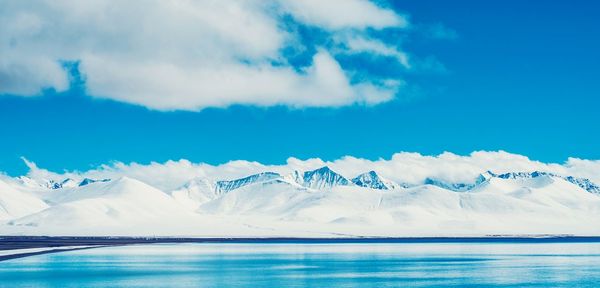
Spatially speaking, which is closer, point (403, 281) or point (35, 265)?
point (403, 281)

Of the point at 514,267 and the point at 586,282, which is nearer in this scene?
the point at 586,282

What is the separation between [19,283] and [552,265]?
5435cm

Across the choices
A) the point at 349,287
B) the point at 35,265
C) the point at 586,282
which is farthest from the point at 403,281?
the point at 35,265

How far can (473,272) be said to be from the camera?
262 ft

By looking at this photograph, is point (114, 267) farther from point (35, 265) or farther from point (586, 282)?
point (586, 282)

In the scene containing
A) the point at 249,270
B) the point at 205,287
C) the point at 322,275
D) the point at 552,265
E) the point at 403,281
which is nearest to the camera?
the point at 205,287

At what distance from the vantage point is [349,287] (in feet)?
213

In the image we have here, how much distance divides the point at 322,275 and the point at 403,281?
8.90 meters

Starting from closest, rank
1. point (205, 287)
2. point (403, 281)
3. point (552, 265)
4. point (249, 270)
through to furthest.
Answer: point (205, 287) → point (403, 281) → point (249, 270) → point (552, 265)

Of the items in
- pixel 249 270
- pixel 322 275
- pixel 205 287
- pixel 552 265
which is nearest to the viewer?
pixel 205 287

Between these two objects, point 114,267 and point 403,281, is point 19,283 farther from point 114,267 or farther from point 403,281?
point 403,281

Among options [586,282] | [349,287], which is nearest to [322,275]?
[349,287]

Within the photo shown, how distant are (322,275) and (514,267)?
2284 centimetres

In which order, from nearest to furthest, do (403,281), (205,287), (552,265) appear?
1. (205,287)
2. (403,281)
3. (552,265)
